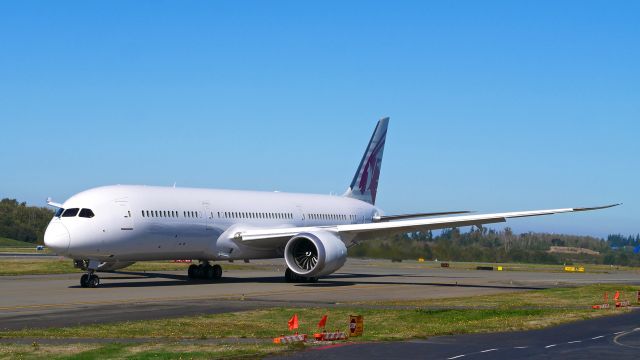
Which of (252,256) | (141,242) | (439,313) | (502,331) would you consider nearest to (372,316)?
(439,313)

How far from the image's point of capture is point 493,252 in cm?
8144

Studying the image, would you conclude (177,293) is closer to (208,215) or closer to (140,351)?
(208,215)

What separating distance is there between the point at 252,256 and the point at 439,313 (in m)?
19.7

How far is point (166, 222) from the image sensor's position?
39.8m

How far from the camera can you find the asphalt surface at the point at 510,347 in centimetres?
1796

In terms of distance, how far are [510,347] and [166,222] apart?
23.2m

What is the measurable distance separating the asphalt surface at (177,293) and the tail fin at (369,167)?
8.77 meters

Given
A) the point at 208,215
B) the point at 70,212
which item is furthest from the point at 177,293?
the point at 208,215

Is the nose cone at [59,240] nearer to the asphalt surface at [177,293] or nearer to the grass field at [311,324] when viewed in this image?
the asphalt surface at [177,293]

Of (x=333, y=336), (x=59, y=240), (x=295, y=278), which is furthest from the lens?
(x=295, y=278)

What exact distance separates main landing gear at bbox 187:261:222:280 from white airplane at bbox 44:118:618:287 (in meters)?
0.05

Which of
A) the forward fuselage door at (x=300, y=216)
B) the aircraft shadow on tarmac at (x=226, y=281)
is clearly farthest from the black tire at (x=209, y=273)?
the forward fuselage door at (x=300, y=216)

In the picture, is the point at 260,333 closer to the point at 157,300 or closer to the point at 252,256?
the point at 157,300

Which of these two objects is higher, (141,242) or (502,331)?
(141,242)
